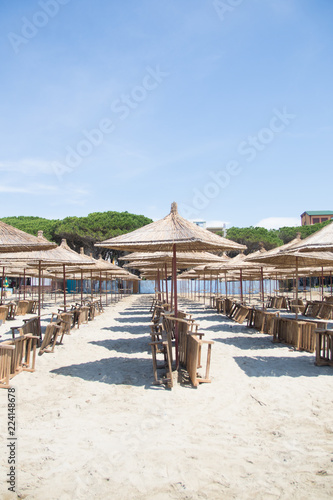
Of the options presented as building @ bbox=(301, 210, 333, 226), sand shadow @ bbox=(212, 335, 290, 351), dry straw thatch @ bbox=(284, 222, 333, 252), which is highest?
building @ bbox=(301, 210, 333, 226)

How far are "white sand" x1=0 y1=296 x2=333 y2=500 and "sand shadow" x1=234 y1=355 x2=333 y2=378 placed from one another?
0.03m

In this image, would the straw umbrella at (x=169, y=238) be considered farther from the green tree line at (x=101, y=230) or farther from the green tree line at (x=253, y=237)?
the green tree line at (x=253, y=237)

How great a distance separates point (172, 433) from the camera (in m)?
3.33

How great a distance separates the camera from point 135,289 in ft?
129

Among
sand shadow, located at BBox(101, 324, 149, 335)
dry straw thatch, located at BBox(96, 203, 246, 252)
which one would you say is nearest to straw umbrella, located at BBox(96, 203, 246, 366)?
dry straw thatch, located at BBox(96, 203, 246, 252)

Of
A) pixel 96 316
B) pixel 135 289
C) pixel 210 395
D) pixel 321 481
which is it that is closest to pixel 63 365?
pixel 210 395

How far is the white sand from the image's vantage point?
251 cm

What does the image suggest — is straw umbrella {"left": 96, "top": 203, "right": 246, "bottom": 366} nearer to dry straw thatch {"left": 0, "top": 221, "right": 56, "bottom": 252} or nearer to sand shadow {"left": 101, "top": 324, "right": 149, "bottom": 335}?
dry straw thatch {"left": 0, "top": 221, "right": 56, "bottom": 252}

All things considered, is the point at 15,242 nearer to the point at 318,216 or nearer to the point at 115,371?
the point at 115,371

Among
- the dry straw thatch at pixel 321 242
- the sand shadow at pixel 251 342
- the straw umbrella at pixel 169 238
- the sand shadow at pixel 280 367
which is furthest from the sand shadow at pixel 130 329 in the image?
the dry straw thatch at pixel 321 242

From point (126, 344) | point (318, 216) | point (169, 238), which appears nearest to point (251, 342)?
point (126, 344)

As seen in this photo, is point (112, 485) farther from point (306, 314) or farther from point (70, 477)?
point (306, 314)

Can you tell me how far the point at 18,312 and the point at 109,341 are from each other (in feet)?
27.1

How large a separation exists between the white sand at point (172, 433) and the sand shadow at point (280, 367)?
0.03 m
